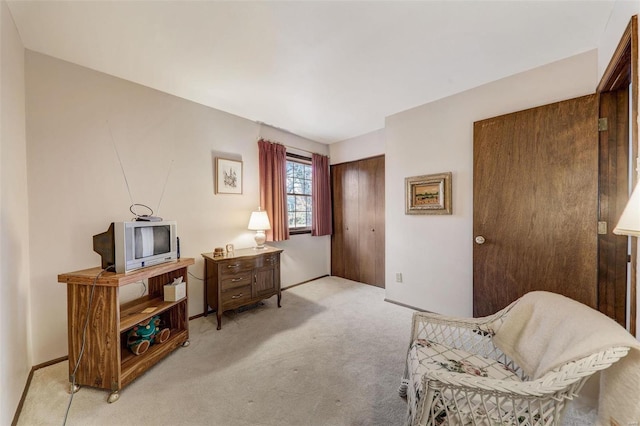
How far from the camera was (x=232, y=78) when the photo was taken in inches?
87.2

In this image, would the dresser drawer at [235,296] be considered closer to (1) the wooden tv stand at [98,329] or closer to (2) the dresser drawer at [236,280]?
(2) the dresser drawer at [236,280]

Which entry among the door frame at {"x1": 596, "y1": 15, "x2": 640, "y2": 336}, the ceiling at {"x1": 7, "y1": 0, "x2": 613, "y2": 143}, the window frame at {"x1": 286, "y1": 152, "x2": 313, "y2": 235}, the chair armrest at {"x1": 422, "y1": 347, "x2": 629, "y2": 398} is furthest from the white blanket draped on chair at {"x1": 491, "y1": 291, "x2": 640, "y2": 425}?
the window frame at {"x1": 286, "y1": 152, "x2": 313, "y2": 235}

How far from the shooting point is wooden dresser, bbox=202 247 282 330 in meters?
2.52

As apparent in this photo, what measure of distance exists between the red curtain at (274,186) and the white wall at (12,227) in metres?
2.07

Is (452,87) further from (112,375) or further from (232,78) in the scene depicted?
(112,375)

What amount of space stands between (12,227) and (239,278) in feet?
5.49

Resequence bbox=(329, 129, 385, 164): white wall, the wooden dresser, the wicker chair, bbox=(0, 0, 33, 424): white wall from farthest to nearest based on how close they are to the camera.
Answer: bbox=(329, 129, 385, 164): white wall, the wooden dresser, bbox=(0, 0, 33, 424): white wall, the wicker chair

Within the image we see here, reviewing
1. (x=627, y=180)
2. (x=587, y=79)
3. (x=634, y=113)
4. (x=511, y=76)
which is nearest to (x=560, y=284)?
(x=627, y=180)

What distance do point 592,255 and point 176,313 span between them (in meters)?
3.40

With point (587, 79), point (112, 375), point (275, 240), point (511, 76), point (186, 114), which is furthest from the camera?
point (275, 240)

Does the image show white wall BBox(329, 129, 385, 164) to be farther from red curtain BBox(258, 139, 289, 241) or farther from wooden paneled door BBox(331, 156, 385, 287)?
red curtain BBox(258, 139, 289, 241)

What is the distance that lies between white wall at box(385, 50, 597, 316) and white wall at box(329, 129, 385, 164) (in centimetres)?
59

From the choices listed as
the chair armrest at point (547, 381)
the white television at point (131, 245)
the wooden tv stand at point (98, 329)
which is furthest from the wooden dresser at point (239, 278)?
the chair armrest at point (547, 381)

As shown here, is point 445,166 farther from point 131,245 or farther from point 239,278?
point 131,245
